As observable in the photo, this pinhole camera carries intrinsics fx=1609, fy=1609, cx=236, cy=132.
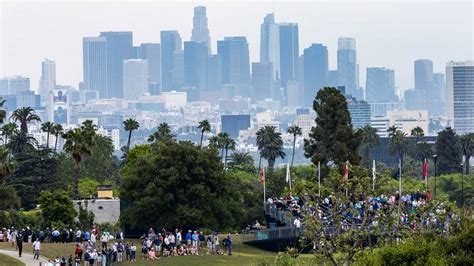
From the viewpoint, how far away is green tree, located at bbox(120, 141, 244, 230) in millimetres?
79438

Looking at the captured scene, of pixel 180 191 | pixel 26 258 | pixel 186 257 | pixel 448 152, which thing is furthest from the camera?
pixel 448 152

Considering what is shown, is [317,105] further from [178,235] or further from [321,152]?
[178,235]

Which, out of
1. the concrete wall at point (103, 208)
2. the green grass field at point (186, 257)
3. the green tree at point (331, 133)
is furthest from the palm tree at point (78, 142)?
the green grass field at point (186, 257)

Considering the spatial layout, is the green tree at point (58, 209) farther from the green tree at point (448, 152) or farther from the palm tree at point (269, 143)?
the palm tree at point (269, 143)

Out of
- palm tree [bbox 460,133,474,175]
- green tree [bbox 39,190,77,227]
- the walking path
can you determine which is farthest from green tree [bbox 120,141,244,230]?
palm tree [bbox 460,133,474,175]

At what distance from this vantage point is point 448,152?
150375 mm

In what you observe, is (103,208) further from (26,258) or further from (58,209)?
(26,258)

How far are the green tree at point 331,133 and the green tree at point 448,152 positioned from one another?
53104mm

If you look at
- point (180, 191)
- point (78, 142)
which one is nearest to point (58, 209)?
point (180, 191)

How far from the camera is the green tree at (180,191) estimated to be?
7944 cm

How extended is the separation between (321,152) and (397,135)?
7545 centimetres

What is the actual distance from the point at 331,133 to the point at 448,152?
56.6 meters

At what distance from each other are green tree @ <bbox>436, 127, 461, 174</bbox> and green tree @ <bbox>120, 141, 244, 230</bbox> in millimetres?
67951

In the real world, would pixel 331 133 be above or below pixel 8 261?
above
